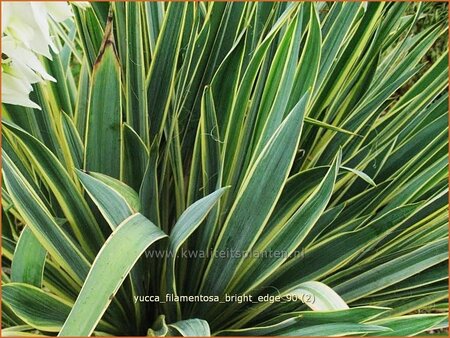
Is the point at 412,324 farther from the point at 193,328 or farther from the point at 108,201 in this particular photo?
the point at 108,201

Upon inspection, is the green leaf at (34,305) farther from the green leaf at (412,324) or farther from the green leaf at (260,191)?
the green leaf at (412,324)

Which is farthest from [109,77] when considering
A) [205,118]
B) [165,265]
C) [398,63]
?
[398,63]

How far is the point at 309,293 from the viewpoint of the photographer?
63 centimetres

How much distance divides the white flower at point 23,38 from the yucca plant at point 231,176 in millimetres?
129

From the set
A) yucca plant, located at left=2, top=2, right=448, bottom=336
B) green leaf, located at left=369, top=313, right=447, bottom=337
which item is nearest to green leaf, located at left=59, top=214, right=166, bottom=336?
yucca plant, located at left=2, top=2, right=448, bottom=336

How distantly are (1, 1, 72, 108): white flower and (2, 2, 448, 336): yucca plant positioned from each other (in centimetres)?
13

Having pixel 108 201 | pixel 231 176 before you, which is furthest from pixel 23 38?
pixel 231 176

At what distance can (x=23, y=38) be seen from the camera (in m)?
0.46

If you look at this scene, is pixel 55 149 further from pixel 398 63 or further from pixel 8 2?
pixel 398 63

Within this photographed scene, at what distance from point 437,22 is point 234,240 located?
1.58ft

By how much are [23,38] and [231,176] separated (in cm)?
33

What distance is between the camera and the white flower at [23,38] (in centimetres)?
45

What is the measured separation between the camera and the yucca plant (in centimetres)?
67

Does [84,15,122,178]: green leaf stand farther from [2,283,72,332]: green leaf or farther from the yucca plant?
[2,283,72,332]: green leaf
